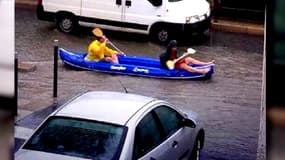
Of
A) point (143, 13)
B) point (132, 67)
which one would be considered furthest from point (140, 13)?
point (132, 67)

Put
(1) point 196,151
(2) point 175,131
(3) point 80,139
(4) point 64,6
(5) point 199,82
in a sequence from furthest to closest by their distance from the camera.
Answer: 1. (4) point 64,6
2. (5) point 199,82
3. (1) point 196,151
4. (2) point 175,131
5. (3) point 80,139

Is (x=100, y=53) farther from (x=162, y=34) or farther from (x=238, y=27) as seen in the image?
(x=238, y=27)

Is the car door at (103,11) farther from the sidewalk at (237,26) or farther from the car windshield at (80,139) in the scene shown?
the car windshield at (80,139)

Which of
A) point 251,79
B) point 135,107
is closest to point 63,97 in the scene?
point 251,79

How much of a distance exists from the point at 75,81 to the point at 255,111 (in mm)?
2979

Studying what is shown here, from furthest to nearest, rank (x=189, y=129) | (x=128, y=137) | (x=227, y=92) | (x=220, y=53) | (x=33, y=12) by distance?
(x=33, y=12) → (x=220, y=53) → (x=227, y=92) → (x=189, y=129) → (x=128, y=137)

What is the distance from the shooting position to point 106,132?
4.85 meters

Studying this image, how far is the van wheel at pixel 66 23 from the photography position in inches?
553

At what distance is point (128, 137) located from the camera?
15.7ft

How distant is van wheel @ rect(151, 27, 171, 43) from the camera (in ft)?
44.4

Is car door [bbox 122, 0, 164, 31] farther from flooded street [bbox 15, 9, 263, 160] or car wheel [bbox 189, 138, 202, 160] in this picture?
car wheel [bbox 189, 138, 202, 160]

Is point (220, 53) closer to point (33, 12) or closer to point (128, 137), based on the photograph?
point (33, 12)

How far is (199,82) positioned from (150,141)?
5.96 meters

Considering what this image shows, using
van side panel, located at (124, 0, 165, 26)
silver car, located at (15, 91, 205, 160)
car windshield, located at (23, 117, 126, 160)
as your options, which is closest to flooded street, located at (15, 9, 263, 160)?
van side panel, located at (124, 0, 165, 26)
